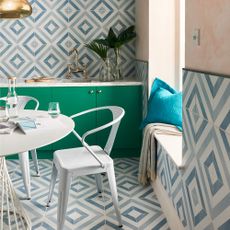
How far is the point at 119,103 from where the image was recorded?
4.11 m

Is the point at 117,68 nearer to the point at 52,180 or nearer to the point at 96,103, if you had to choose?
the point at 96,103

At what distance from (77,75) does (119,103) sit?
831 mm

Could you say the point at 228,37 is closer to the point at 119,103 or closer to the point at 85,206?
the point at 85,206

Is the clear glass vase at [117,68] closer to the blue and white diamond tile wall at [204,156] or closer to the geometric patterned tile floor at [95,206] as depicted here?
the geometric patterned tile floor at [95,206]

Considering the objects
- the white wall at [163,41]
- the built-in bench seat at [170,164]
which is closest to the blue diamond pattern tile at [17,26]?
the white wall at [163,41]

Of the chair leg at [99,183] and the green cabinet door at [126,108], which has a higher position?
the green cabinet door at [126,108]

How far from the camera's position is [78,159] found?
2.58 metres

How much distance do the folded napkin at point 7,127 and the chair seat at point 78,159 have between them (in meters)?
0.43

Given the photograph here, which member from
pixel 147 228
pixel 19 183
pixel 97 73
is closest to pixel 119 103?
pixel 97 73

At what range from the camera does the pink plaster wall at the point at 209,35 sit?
1522 mm

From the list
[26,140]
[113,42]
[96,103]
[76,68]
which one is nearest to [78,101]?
[96,103]

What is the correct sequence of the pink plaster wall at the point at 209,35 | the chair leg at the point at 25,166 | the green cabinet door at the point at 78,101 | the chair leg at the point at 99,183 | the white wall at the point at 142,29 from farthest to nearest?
the green cabinet door at the point at 78,101 < the white wall at the point at 142,29 < the chair leg at the point at 99,183 < the chair leg at the point at 25,166 < the pink plaster wall at the point at 209,35

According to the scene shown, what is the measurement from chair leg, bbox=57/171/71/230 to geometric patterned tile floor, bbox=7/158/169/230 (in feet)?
0.72

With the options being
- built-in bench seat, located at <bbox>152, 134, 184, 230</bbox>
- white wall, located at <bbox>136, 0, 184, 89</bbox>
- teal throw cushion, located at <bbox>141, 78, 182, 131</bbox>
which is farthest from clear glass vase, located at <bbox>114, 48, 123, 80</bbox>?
built-in bench seat, located at <bbox>152, 134, 184, 230</bbox>
